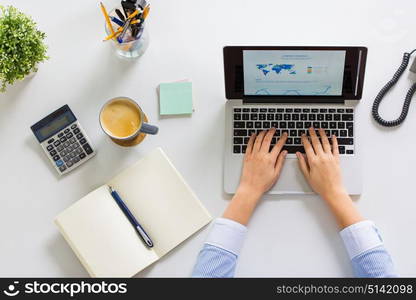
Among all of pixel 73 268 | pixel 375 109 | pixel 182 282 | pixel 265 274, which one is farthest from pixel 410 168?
pixel 73 268

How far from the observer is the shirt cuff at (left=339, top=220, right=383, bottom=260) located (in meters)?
1.22

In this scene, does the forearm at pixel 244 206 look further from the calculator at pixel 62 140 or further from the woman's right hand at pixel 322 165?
the calculator at pixel 62 140

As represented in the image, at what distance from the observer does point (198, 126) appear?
1321 mm

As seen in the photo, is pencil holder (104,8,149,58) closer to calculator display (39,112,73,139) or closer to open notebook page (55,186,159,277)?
calculator display (39,112,73,139)

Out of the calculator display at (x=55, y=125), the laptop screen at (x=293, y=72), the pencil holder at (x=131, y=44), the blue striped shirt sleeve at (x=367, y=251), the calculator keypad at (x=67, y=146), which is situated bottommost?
the blue striped shirt sleeve at (x=367, y=251)

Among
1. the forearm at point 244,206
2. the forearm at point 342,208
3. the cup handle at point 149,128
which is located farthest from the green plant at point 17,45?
the forearm at point 342,208

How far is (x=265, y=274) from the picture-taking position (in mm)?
1275

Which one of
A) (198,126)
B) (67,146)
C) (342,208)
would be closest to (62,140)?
(67,146)

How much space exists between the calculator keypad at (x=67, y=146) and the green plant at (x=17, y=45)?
173 millimetres

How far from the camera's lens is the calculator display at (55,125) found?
131cm

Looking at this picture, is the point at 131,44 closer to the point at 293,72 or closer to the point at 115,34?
the point at 115,34

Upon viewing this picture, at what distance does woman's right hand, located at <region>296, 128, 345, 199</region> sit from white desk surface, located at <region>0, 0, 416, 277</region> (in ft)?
0.15

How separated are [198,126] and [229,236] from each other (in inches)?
11.3

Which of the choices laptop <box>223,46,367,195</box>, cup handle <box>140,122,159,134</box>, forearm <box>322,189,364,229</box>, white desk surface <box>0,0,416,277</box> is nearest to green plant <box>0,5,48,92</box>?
white desk surface <box>0,0,416,277</box>
